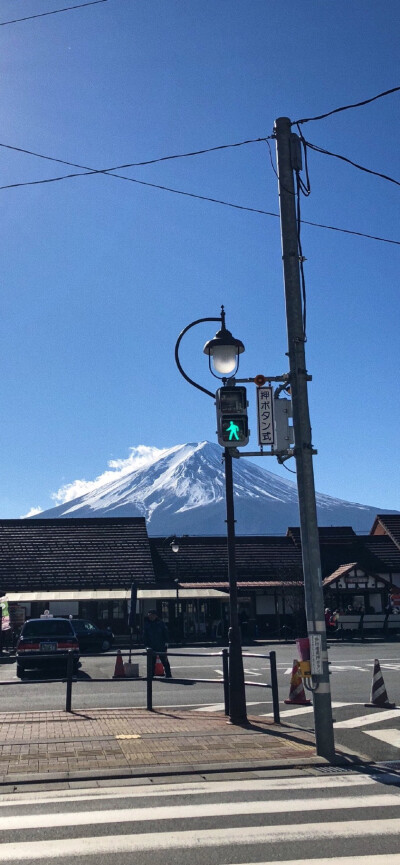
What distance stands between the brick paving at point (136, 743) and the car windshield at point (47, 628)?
7863 mm

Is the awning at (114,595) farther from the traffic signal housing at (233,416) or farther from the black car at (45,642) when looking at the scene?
the traffic signal housing at (233,416)

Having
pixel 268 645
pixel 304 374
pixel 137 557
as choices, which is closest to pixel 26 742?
pixel 304 374

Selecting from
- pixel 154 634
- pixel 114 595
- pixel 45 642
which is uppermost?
pixel 114 595

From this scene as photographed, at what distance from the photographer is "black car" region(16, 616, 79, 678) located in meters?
19.3

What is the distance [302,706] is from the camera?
13477mm

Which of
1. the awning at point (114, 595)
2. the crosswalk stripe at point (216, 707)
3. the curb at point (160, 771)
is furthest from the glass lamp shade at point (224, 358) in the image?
the awning at point (114, 595)

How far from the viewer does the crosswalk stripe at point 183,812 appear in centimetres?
643

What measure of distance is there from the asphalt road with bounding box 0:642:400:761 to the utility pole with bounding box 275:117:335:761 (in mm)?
1016

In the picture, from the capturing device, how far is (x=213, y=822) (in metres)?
6.37

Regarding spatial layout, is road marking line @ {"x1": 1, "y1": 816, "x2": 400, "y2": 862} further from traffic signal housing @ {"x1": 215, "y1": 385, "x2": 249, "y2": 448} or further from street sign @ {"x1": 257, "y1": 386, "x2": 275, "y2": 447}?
traffic signal housing @ {"x1": 215, "y1": 385, "x2": 249, "y2": 448}

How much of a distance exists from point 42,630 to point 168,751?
1191cm

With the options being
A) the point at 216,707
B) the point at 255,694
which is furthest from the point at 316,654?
the point at 255,694

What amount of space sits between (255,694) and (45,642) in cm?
648

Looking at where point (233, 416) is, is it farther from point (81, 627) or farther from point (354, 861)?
point (81, 627)
